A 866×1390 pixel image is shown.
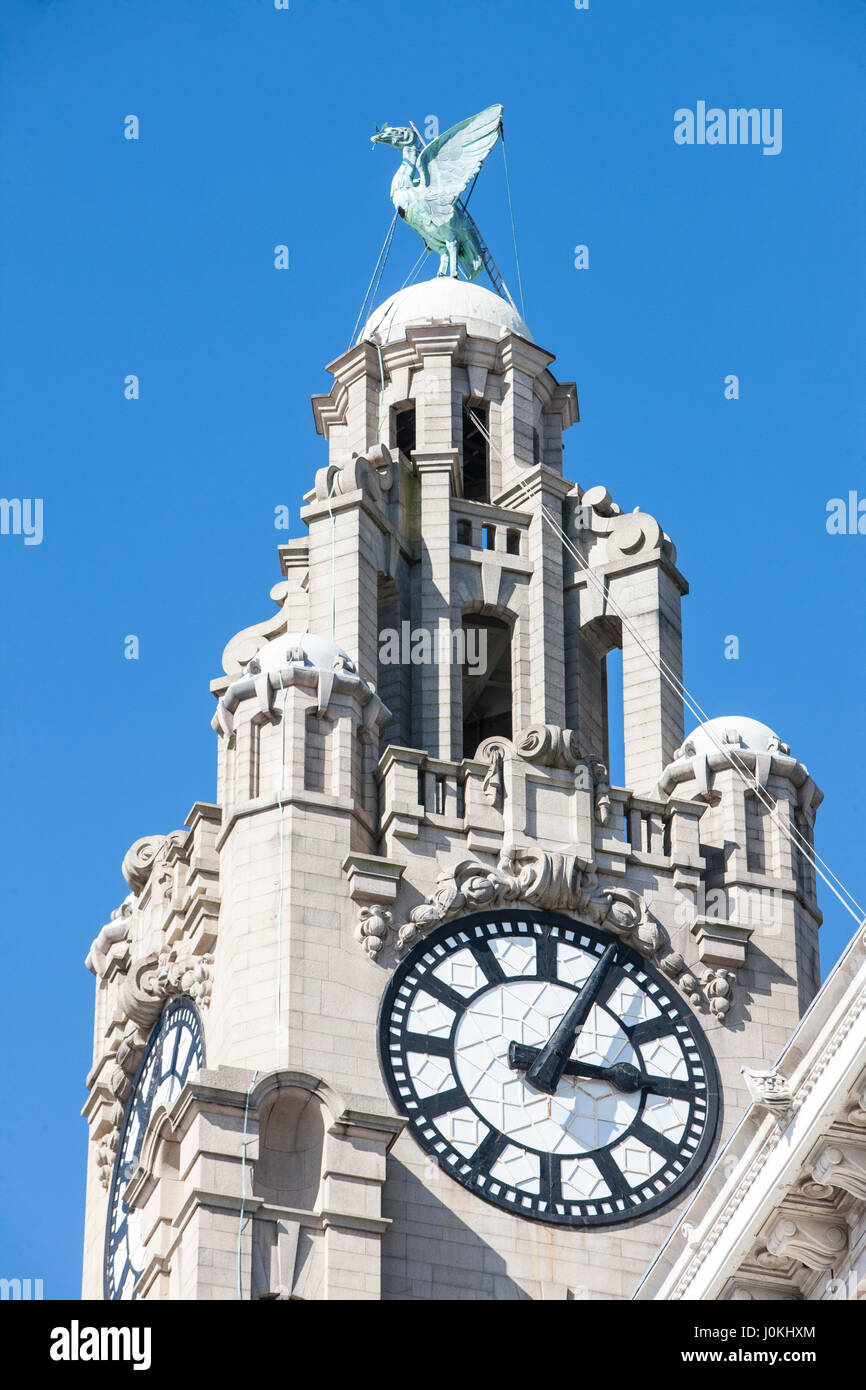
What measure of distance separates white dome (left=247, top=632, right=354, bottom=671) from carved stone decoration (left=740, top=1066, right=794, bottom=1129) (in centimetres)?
1670

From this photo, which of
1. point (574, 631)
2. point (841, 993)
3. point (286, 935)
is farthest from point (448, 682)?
point (841, 993)

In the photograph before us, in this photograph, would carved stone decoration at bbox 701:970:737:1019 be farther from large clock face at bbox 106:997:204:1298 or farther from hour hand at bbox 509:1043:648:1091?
large clock face at bbox 106:997:204:1298

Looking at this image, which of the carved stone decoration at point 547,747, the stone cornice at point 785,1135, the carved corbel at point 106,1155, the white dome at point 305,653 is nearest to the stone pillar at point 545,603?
the carved stone decoration at point 547,747

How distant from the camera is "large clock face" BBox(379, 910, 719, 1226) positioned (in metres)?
45.9

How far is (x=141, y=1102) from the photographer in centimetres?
5094

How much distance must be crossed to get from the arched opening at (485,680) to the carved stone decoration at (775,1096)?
70.2 ft

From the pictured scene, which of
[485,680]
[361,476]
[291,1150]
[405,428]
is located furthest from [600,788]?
[405,428]

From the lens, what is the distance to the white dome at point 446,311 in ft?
186

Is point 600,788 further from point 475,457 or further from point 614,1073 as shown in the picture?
point 475,457

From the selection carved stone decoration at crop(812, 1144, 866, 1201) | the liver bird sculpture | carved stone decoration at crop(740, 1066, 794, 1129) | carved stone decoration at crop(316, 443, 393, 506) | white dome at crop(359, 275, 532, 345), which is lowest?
carved stone decoration at crop(812, 1144, 866, 1201)

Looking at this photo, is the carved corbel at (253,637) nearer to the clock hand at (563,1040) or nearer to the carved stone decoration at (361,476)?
the carved stone decoration at (361,476)

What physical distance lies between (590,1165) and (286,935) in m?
4.85

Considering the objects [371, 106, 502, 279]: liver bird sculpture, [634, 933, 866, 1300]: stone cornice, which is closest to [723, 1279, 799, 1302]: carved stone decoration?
[634, 933, 866, 1300]: stone cornice
